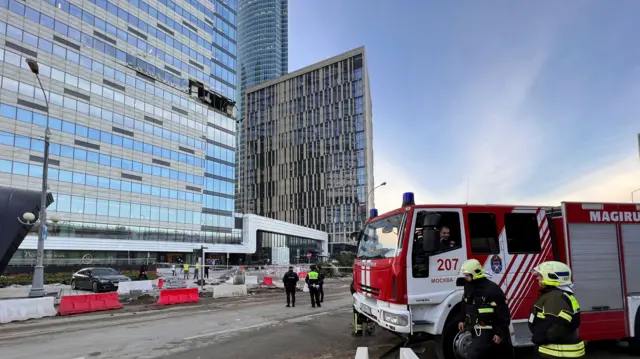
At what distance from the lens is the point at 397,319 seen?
19.7ft

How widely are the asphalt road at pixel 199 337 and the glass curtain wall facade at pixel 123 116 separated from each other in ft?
131

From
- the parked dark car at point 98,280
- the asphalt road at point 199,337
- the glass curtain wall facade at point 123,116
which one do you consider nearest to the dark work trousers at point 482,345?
the asphalt road at point 199,337

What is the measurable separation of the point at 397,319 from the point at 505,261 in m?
2.01

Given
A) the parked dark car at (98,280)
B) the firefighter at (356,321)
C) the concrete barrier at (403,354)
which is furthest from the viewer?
the parked dark car at (98,280)

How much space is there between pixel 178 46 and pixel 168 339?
2490 inches

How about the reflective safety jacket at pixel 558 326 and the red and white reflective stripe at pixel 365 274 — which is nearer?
the reflective safety jacket at pixel 558 326

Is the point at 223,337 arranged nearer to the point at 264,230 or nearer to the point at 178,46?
the point at 178,46

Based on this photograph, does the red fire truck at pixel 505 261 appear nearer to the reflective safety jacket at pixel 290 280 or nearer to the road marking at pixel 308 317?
the road marking at pixel 308 317

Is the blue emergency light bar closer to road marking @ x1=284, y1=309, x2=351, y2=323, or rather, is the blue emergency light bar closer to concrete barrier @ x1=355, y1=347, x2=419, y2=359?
concrete barrier @ x1=355, y1=347, x2=419, y2=359

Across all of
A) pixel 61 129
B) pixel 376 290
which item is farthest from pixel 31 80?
pixel 376 290

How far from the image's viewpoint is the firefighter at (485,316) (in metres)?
4.74

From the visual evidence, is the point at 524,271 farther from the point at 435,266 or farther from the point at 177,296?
the point at 177,296

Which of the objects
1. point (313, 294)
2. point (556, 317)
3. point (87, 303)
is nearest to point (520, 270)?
point (556, 317)

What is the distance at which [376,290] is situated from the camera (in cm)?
670
